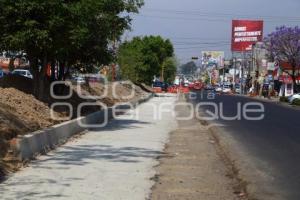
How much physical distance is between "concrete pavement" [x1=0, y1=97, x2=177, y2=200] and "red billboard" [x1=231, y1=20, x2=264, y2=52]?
384ft

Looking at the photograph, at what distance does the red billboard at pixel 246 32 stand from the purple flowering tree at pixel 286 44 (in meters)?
53.7

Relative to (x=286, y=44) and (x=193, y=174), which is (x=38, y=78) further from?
(x=286, y=44)

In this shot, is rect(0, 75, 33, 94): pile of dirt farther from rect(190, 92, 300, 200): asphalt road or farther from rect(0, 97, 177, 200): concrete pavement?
rect(190, 92, 300, 200): asphalt road

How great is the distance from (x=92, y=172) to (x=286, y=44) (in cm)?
6693

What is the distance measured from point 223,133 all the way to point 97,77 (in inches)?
1359

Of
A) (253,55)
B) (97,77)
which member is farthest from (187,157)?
(253,55)

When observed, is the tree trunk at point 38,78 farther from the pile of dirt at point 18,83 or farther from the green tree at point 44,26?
the pile of dirt at point 18,83

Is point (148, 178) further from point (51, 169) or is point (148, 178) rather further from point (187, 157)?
point (187, 157)

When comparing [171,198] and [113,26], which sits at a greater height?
[113,26]

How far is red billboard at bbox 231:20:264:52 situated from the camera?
13212 cm

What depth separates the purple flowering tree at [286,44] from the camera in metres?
74.4

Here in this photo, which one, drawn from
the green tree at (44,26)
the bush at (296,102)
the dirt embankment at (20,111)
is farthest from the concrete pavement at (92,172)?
the bush at (296,102)

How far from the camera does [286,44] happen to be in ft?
249

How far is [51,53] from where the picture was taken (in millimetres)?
19625
